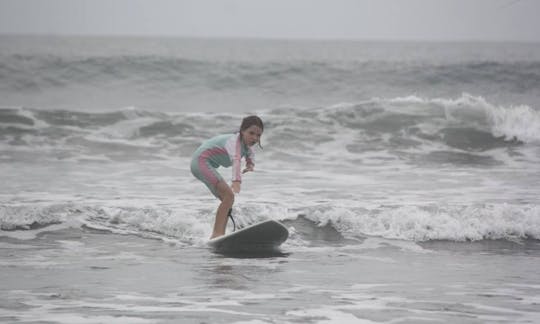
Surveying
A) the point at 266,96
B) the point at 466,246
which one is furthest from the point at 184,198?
the point at 266,96

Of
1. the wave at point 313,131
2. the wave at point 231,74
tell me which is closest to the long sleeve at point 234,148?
the wave at point 313,131

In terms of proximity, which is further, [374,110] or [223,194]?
[374,110]

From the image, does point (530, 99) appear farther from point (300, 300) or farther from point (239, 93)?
point (300, 300)

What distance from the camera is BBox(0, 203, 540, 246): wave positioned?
10.1 m

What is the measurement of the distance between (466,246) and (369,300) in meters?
3.64

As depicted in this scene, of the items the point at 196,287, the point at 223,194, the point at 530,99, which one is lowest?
the point at 196,287

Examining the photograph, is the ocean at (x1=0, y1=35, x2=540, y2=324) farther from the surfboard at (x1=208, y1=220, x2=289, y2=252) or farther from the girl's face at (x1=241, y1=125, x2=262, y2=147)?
the girl's face at (x1=241, y1=125, x2=262, y2=147)

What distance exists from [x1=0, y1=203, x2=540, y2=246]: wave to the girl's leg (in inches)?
28.9

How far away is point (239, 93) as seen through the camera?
28.1m

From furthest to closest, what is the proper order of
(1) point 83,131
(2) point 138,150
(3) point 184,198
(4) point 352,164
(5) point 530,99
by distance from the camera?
(5) point 530,99 → (1) point 83,131 → (2) point 138,150 → (4) point 352,164 → (3) point 184,198

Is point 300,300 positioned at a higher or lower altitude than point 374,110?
lower

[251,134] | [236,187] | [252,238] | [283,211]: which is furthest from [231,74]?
[236,187]

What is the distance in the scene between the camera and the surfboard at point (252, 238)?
891cm

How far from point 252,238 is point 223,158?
97cm
